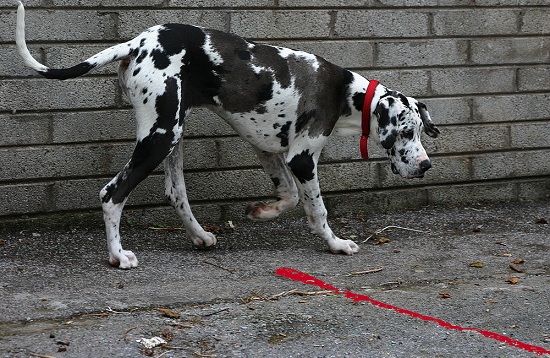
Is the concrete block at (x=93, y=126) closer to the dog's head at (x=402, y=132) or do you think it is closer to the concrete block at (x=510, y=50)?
the dog's head at (x=402, y=132)

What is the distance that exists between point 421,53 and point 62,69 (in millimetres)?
3330

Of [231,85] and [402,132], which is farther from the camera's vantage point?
[402,132]

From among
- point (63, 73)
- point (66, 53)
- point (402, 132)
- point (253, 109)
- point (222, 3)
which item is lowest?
point (402, 132)

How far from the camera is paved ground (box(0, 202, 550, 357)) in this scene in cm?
450

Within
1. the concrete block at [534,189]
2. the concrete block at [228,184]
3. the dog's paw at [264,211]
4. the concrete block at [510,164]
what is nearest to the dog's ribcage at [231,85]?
the dog's paw at [264,211]

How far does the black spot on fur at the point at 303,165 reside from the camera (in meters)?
6.21

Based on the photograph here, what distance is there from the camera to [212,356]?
14.1 feet

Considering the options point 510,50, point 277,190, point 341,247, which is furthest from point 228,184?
point 510,50

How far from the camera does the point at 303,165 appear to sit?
621cm

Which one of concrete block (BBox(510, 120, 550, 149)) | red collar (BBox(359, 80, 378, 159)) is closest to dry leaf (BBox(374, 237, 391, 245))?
red collar (BBox(359, 80, 378, 159))

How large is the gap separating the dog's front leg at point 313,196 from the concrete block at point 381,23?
163 centimetres

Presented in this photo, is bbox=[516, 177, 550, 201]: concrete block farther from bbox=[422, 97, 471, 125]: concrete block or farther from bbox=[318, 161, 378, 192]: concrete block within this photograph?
bbox=[318, 161, 378, 192]: concrete block

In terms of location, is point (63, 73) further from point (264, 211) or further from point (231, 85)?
point (264, 211)

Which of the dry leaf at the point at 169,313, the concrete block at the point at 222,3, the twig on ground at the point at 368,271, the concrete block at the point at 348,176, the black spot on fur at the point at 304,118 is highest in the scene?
the concrete block at the point at 222,3
